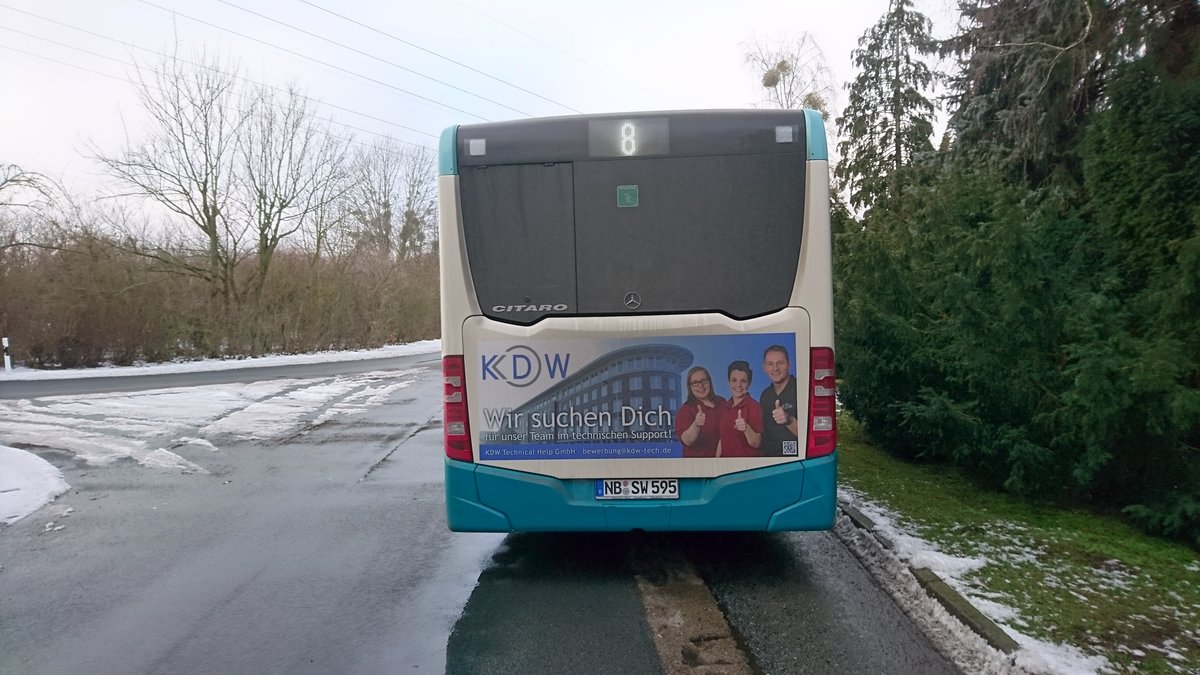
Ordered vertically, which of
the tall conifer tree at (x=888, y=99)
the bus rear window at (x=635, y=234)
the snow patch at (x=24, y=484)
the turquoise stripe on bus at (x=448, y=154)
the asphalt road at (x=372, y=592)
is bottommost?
the asphalt road at (x=372, y=592)

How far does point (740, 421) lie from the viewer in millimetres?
5230

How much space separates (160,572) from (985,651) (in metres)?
5.40

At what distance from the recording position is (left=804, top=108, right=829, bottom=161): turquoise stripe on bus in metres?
5.23

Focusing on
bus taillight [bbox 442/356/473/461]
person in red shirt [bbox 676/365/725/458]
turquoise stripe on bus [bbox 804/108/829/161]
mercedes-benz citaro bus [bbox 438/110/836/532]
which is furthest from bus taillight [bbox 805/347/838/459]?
bus taillight [bbox 442/356/473/461]

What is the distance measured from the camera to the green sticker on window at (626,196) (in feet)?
17.4

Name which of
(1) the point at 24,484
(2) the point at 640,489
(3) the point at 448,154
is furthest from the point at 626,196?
(1) the point at 24,484

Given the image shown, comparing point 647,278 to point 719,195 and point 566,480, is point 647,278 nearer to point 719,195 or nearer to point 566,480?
point 719,195

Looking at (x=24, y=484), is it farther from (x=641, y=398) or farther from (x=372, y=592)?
(x=641, y=398)

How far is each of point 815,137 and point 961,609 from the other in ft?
9.32

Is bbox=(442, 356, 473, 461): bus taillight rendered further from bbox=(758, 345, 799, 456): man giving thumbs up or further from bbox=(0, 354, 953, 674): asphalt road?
bbox=(758, 345, 799, 456): man giving thumbs up

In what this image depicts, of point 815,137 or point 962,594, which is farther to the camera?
point 815,137

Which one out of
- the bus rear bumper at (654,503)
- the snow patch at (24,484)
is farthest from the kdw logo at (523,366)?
the snow patch at (24,484)

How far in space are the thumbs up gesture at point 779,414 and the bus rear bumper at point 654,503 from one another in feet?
0.89

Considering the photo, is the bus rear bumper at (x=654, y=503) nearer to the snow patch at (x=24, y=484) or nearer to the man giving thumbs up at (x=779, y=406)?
the man giving thumbs up at (x=779, y=406)
